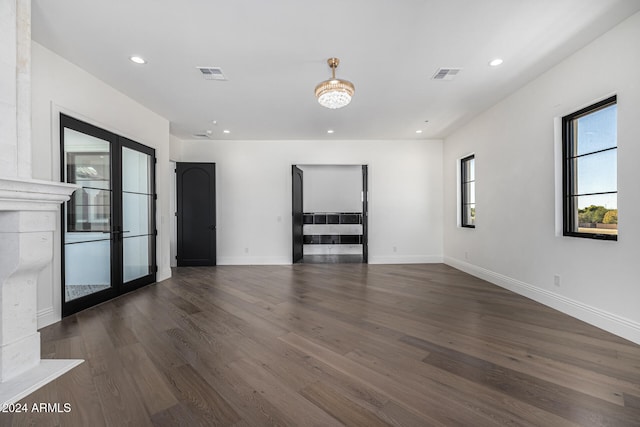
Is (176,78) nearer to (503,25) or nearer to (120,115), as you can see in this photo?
(120,115)

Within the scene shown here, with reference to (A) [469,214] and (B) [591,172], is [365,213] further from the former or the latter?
(B) [591,172]

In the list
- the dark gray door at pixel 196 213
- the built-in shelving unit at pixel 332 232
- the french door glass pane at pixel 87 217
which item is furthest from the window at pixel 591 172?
the dark gray door at pixel 196 213

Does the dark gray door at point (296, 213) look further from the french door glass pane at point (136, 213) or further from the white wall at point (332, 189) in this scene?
the french door glass pane at point (136, 213)

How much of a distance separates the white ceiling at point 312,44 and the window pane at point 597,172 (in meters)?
1.14

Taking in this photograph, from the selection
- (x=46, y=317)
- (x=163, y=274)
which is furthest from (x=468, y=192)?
(x=46, y=317)

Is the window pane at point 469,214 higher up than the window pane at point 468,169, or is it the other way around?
the window pane at point 468,169

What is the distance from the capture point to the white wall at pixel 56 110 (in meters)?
2.64

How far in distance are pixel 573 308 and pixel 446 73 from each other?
9.69 ft

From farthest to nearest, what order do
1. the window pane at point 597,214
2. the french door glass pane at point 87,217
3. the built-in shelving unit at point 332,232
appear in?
1. the built-in shelving unit at point 332,232
2. the french door glass pane at point 87,217
3. the window pane at point 597,214

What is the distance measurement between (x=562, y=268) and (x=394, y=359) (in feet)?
8.02

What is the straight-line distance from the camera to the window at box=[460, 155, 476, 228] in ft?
16.6

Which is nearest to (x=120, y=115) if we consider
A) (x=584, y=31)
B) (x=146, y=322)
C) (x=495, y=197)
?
(x=146, y=322)

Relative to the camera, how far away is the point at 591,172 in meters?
2.79

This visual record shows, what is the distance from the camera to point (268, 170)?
5.99 meters
